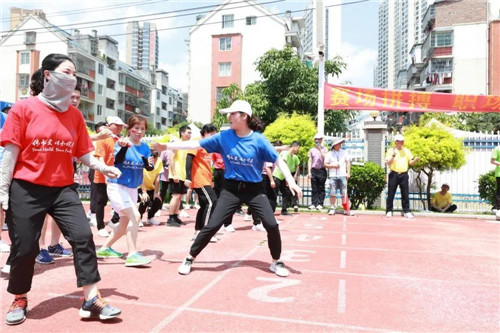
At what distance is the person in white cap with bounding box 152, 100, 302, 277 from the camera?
4.71m

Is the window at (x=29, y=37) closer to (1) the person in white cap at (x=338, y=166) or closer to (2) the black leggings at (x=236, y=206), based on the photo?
(1) the person in white cap at (x=338, y=166)

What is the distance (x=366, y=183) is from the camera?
1252 cm

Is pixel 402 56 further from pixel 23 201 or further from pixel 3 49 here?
pixel 23 201

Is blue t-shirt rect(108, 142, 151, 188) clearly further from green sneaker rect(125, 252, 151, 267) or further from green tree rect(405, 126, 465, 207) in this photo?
green tree rect(405, 126, 465, 207)

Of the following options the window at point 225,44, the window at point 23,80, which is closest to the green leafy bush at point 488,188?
the window at point 225,44

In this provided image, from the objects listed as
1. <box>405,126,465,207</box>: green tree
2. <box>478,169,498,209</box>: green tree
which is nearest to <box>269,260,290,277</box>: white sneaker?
<box>405,126,465,207</box>: green tree

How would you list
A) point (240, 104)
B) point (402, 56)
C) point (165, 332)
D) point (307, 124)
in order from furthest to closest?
1. point (402, 56)
2. point (307, 124)
3. point (240, 104)
4. point (165, 332)

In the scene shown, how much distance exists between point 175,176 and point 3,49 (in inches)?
1926

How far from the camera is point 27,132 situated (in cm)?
312

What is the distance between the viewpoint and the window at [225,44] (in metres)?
43.1

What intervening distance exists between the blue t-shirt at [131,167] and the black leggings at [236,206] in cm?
107

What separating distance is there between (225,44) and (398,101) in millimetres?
31828

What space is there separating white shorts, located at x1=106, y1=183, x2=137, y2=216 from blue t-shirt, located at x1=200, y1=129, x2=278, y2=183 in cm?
123

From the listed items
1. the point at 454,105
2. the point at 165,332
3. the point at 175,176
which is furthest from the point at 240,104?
the point at 454,105
